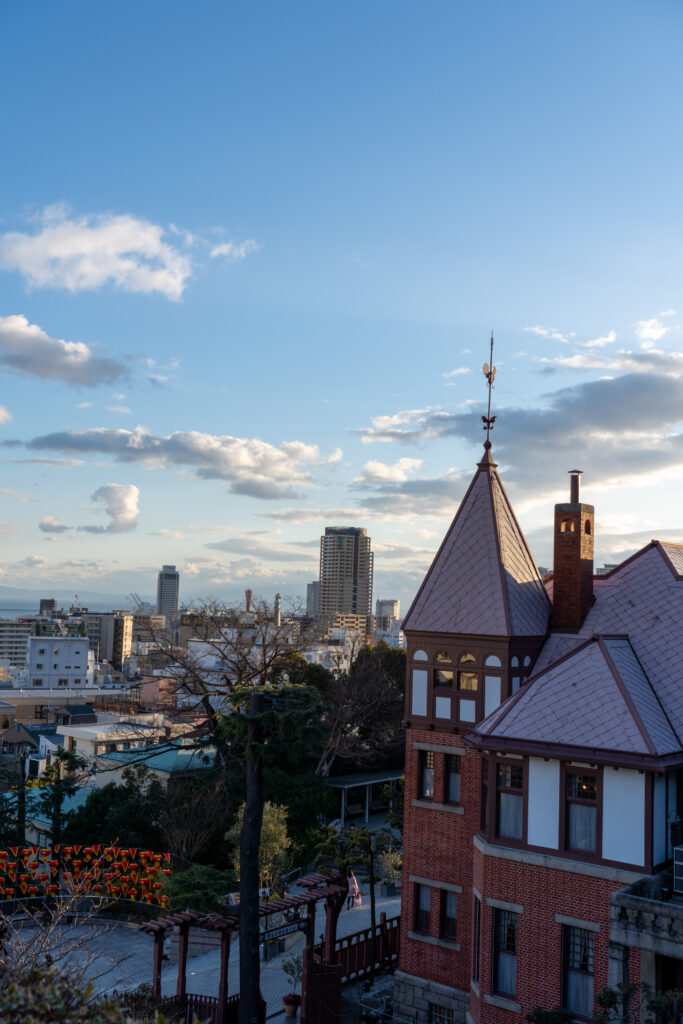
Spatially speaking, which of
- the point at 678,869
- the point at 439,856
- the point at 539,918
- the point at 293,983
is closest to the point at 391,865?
the point at 293,983

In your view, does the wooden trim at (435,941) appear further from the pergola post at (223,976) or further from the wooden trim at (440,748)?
the pergola post at (223,976)

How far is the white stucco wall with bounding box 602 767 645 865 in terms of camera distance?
16.6 metres

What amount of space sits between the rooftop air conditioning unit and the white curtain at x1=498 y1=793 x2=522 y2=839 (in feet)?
11.0

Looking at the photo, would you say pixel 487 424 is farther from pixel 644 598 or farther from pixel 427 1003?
pixel 427 1003

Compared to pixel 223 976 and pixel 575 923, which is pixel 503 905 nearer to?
pixel 575 923

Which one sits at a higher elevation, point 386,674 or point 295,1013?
point 386,674

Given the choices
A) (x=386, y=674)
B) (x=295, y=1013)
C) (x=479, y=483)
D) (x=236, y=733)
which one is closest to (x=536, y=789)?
(x=236, y=733)

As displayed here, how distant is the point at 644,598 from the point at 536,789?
6.43 metres

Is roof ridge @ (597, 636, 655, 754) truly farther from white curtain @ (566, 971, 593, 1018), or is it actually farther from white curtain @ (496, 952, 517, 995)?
white curtain @ (496, 952, 517, 995)

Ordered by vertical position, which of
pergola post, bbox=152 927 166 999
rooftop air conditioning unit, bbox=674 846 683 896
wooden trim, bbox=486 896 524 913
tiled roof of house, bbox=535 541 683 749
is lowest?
pergola post, bbox=152 927 166 999

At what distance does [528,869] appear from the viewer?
704 inches

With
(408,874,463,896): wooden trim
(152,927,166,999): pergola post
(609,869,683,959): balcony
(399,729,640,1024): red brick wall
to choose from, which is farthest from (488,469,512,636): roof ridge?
(152,927,166,999): pergola post

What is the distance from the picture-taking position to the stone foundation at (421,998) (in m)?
20.6

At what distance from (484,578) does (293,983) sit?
13.8m
